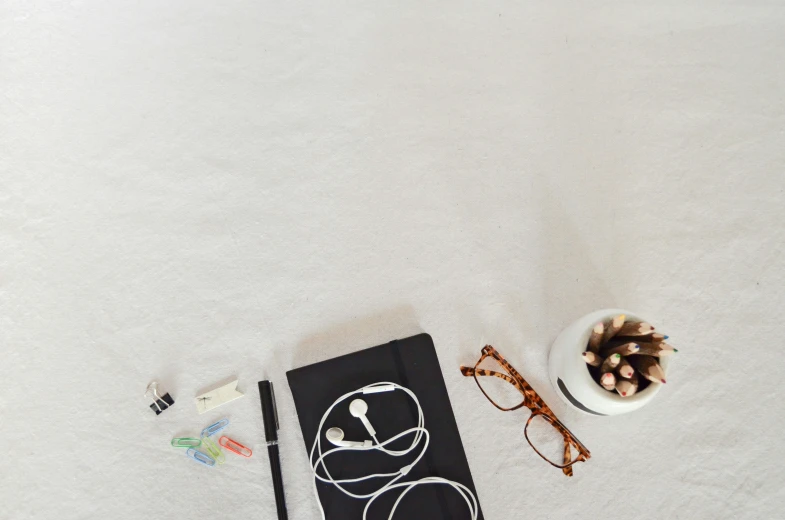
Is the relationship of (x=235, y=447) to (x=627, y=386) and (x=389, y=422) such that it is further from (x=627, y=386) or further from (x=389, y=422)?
(x=627, y=386)

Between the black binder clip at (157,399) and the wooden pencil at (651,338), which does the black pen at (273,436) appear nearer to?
the black binder clip at (157,399)

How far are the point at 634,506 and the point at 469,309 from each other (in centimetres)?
30

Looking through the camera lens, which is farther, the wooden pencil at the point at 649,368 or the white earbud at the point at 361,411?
the white earbud at the point at 361,411

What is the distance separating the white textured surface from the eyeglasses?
0.02 m

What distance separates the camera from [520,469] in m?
0.62

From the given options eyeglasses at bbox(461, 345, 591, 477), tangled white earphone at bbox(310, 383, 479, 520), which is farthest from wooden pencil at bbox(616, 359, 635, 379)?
tangled white earphone at bbox(310, 383, 479, 520)

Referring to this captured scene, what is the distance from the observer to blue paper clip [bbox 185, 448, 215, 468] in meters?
0.61

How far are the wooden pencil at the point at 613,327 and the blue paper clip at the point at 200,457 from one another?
47 cm

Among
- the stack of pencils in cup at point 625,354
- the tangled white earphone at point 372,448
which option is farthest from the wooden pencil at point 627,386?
the tangled white earphone at point 372,448

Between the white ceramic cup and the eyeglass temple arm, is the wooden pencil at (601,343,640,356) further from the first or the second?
the eyeglass temple arm

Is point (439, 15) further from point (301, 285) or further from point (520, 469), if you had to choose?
point (520, 469)

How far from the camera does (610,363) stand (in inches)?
20.5

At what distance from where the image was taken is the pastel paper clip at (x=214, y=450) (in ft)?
2.03

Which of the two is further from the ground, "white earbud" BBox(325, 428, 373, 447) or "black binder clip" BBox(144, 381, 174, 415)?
"black binder clip" BBox(144, 381, 174, 415)
